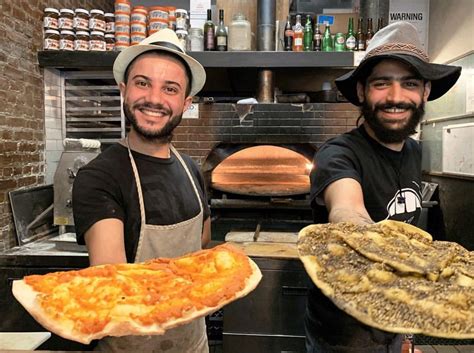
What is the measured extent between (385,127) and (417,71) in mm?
224

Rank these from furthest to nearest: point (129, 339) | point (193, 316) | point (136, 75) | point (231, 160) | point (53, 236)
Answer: point (231, 160) < point (53, 236) < point (136, 75) < point (129, 339) < point (193, 316)

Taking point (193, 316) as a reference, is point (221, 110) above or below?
above

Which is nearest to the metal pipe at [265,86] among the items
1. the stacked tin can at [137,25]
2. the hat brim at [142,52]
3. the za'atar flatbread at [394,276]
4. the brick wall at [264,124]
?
the brick wall at [264,124]

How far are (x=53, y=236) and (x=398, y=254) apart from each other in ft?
9.64

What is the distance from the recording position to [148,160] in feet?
5.29

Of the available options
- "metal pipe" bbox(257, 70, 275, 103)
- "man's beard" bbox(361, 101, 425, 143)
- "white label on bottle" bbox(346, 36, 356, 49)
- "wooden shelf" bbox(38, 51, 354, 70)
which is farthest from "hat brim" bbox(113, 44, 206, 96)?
"white label on bottle" bbox(346, 36, 356, 49)

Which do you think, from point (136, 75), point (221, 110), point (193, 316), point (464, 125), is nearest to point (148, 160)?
point (136, 75)

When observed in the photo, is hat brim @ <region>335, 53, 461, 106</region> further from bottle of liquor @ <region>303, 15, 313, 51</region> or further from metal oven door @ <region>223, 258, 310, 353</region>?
bottle of liquor @ <region>303, 15, 313, 51</region>

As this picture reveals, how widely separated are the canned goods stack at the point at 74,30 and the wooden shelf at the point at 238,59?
79 mm

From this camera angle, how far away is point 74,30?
3.26m

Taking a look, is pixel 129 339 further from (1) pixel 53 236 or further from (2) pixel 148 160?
(1) pixel 53 236

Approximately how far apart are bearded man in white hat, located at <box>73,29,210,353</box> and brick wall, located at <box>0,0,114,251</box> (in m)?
1.53

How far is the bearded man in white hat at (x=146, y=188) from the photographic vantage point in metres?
1.38

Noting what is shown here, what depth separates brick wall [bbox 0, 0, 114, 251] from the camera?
2.77 m
